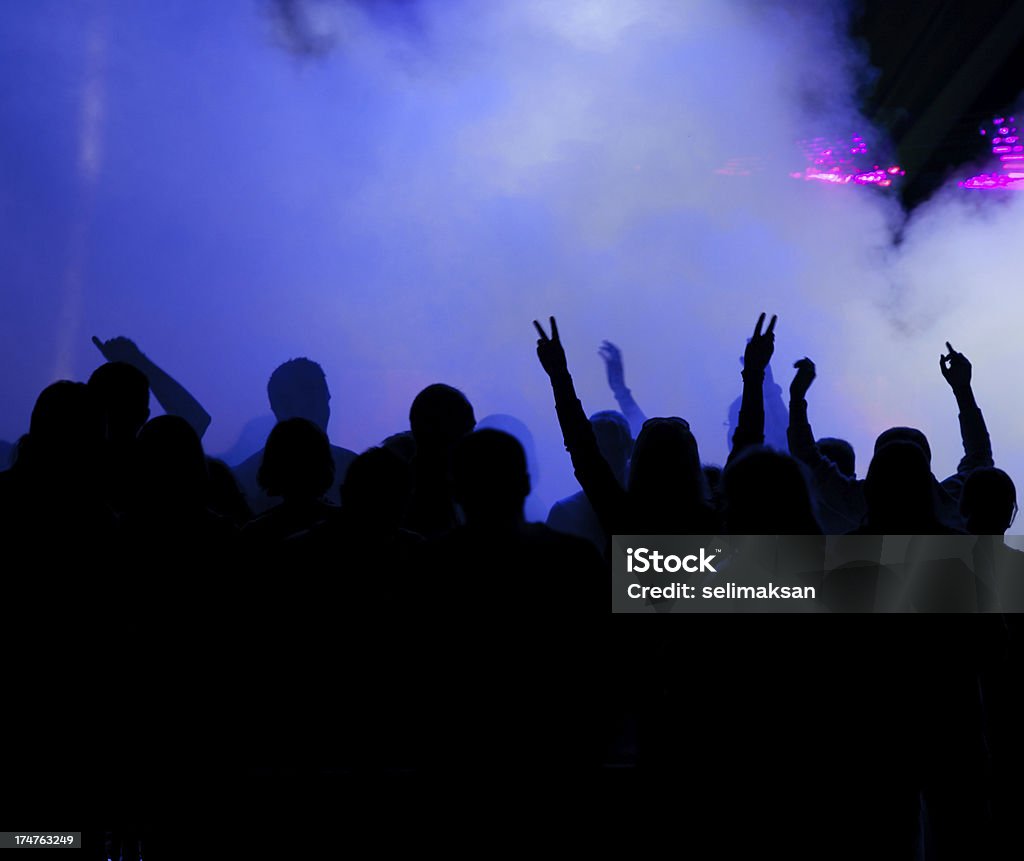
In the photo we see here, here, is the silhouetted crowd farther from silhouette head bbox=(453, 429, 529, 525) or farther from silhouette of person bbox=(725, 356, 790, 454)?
silhouette of person bbox=(725, 356, 790, 454)

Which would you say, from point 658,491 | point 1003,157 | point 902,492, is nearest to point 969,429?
point 902,492

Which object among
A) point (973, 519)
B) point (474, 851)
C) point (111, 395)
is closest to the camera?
point (474, 851)

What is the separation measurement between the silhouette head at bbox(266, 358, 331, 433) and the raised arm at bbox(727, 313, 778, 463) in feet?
4.34

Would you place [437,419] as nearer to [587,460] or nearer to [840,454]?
[587,460]

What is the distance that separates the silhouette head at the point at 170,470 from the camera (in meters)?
1.44

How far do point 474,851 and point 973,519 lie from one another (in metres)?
1.15

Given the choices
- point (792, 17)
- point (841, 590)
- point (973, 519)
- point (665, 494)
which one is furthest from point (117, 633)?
point (792, 17)

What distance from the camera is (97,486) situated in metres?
1.47

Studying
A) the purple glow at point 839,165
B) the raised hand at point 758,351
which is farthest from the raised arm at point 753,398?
the purple glow at point 839,165

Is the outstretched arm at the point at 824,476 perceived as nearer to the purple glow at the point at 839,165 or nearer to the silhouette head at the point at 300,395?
the silhouette head at the point at 300,395

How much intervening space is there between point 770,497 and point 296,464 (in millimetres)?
795

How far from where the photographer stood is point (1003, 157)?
175 inches

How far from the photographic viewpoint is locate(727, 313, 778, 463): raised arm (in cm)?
175

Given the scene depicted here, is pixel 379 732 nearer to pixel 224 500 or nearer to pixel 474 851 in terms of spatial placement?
pixel 474 851
